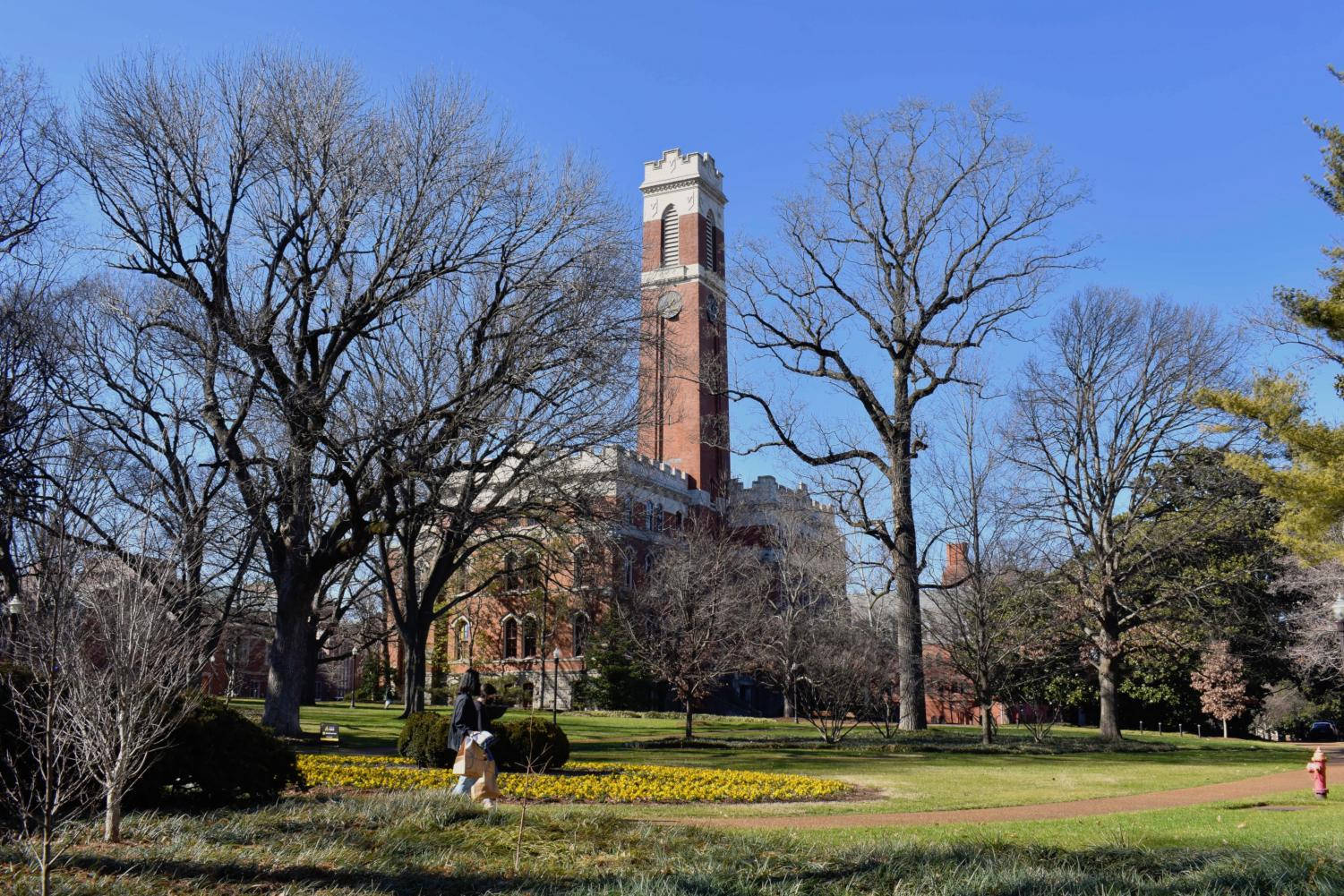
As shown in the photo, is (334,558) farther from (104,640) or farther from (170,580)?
(104,640)

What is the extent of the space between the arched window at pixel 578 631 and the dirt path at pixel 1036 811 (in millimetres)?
31024

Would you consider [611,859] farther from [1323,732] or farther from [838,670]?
[1323,732]

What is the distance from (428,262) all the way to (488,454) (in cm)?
525

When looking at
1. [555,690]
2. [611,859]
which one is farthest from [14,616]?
[555,690]

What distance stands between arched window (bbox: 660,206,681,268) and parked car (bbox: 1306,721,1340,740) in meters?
36.4

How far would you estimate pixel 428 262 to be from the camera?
20531mm

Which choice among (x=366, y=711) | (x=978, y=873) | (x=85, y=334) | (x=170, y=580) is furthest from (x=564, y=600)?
(x=978, y=873)

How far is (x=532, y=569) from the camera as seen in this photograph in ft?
119

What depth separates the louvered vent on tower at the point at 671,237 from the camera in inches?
2296

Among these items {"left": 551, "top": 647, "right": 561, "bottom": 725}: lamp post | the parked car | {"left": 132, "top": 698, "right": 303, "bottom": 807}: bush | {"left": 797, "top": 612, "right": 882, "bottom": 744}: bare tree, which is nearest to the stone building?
{"left": 551, "top": 647, "right": 561, "bottom": 725}: lamp post

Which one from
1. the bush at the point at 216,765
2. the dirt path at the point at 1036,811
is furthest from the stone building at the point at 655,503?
the bush at the point at 216,765

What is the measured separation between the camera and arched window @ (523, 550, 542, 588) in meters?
32.4

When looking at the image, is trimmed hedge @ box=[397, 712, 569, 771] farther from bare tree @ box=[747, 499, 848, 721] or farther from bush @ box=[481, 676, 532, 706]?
bush @ box=[481, 676, 532, 706]

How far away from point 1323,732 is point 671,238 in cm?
3827
